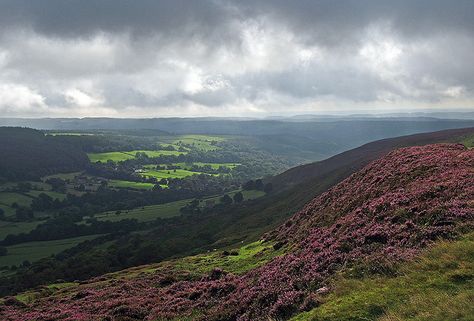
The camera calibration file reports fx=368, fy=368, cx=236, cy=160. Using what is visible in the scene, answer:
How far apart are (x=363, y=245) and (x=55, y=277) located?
72229 millimetres

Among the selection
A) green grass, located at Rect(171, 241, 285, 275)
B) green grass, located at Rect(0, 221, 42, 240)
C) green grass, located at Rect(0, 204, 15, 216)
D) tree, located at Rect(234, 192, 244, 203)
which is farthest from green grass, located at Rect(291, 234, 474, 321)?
green grass, located at Rect(0, 204, 15, 216)

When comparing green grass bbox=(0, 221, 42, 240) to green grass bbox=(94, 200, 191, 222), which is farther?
green grass bbox=(94, 200, 191, 222)

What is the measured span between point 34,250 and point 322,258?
444ft

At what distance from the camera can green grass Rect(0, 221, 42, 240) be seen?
15588cm

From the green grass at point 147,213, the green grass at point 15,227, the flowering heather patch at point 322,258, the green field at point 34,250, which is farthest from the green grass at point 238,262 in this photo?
the green grass at point 15,227

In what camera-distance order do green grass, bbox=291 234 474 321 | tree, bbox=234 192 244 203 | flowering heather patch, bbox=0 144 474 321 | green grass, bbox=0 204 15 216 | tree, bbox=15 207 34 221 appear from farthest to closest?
green grass, bbox=0 204 15 216 → tree, bbox=15 207 34 221 → tree, bbox=234 192 244 203 → flowering heather patch, bbox=0 144 474 321 → green grass, bbox=291 234 474 321

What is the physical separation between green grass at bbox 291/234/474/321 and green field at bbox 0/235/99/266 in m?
125

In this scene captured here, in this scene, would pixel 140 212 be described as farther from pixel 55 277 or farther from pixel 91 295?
pixel 91 295

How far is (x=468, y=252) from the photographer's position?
16875 mm

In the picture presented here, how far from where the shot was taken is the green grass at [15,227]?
511ft

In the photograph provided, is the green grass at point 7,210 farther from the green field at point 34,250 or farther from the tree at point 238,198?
the tree at point 238,198

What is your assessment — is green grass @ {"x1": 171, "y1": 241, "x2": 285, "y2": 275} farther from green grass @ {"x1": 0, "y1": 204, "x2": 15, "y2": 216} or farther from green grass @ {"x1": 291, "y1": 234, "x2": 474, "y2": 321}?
green grass @ {"x1": 0, "y1": 204, "x2": 15, "y2": 216}

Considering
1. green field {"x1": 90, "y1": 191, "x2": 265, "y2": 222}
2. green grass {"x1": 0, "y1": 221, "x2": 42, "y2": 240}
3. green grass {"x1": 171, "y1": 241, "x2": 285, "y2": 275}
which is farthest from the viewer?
green field {"x1": 90, "y1": 191, "x2": 265, "y2": 222}

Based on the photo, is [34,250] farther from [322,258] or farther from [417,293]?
[417,293]
